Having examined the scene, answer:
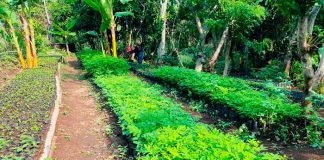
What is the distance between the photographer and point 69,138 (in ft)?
21.9

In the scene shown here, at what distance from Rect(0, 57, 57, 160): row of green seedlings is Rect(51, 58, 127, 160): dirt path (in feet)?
1.89

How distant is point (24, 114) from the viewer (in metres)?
6.64

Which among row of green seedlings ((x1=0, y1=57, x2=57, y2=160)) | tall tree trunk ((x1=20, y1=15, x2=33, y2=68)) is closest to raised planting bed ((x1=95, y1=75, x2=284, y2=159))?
row of green seedlings ((x1=0, y1=57, x2=57, y2=160))

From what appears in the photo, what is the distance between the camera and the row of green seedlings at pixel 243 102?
21.1ft

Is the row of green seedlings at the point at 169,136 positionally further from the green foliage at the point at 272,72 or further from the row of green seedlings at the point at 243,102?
the green foliage at the point at 272,72

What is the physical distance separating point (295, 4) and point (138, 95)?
14.2 feet

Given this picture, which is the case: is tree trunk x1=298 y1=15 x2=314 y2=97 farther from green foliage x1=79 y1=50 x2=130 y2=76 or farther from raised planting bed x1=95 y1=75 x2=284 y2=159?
green foliage x1=79 y1=50 x2=130 y2=76

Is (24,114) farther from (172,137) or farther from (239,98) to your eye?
(239,98)

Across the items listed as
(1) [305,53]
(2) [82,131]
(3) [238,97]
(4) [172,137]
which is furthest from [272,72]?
(4) [172,137]

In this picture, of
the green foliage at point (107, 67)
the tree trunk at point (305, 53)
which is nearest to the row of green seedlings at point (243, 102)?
the tree trunk at point (305, 53)

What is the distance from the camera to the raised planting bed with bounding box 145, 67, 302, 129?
6.42 m

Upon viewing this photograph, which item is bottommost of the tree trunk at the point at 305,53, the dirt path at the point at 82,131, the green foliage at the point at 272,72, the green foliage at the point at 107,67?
the dirt path at the point at 82,131

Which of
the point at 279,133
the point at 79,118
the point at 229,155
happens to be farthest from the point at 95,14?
the point at 229,155

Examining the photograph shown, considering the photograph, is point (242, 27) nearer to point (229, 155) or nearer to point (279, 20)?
point (279, 20)
